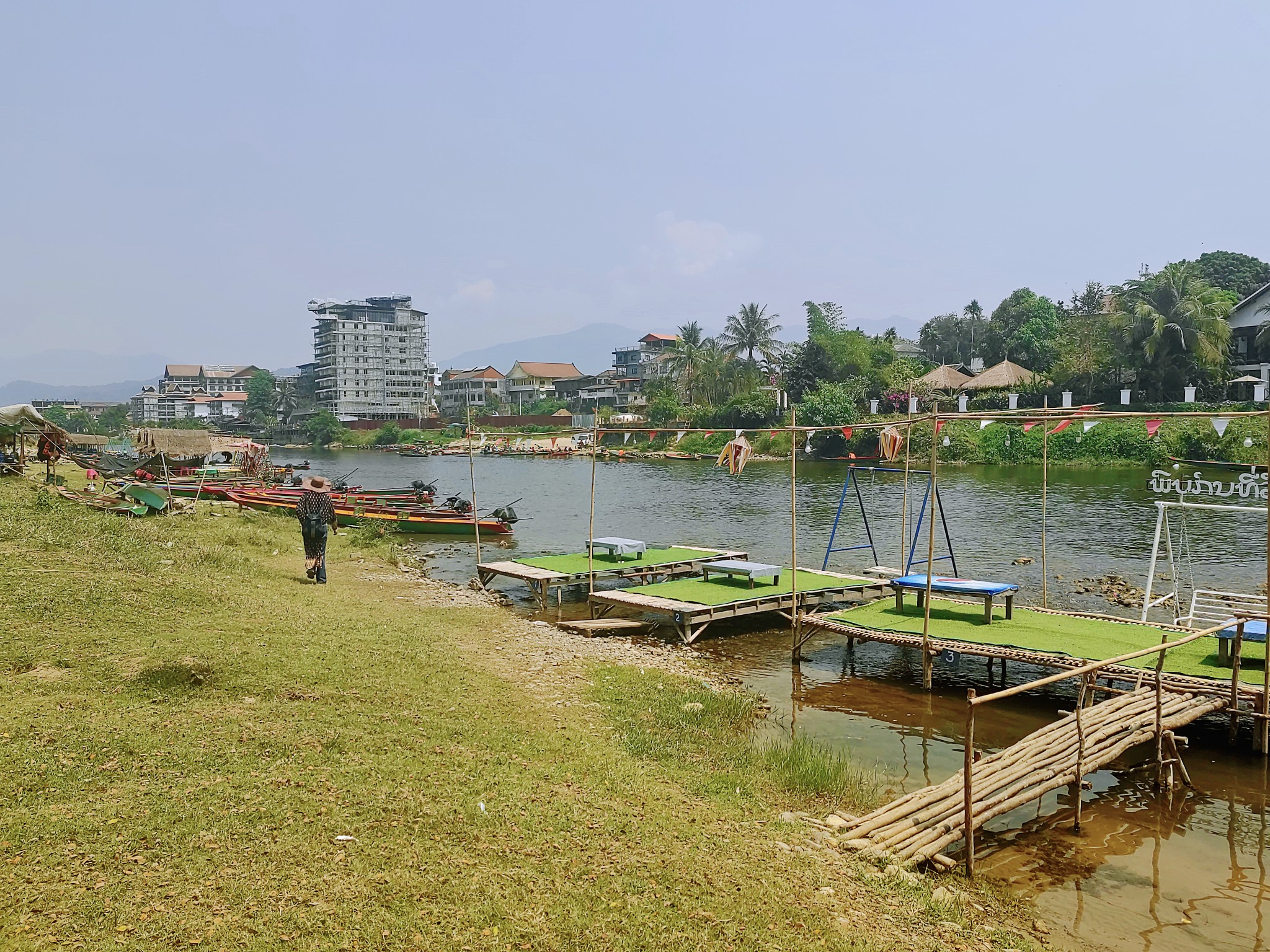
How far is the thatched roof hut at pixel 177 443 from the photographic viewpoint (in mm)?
43625

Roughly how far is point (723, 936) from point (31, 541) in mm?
14453

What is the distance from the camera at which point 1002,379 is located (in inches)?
2638

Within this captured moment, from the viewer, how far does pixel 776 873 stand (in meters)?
6.57

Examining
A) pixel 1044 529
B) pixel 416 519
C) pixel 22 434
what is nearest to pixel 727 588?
pixel 1044 529

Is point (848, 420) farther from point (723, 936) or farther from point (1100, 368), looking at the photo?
point (723, 936)

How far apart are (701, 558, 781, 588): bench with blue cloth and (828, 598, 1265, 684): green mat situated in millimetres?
2377

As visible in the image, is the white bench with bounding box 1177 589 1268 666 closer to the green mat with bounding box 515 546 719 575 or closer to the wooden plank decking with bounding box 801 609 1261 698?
the wooden plank decking with bounding box 801 609 1261 698

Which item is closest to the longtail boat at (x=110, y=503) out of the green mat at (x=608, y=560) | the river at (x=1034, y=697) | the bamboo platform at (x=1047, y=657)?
the river at (x=1034, y=697)

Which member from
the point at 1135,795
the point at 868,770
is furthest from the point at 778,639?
the point at 1135,795

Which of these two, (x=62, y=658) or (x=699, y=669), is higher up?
(x=62, y=658)

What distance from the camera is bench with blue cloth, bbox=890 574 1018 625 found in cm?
1434

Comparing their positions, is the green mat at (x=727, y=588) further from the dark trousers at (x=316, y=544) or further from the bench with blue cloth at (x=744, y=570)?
the dark trousers at (x=316, y=544)

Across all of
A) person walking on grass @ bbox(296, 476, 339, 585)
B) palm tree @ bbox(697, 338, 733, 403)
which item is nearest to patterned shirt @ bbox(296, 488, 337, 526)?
person walking on grass @ bbox(296, 476, 339, 585)

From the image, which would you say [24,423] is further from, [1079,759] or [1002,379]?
[1002,379]
